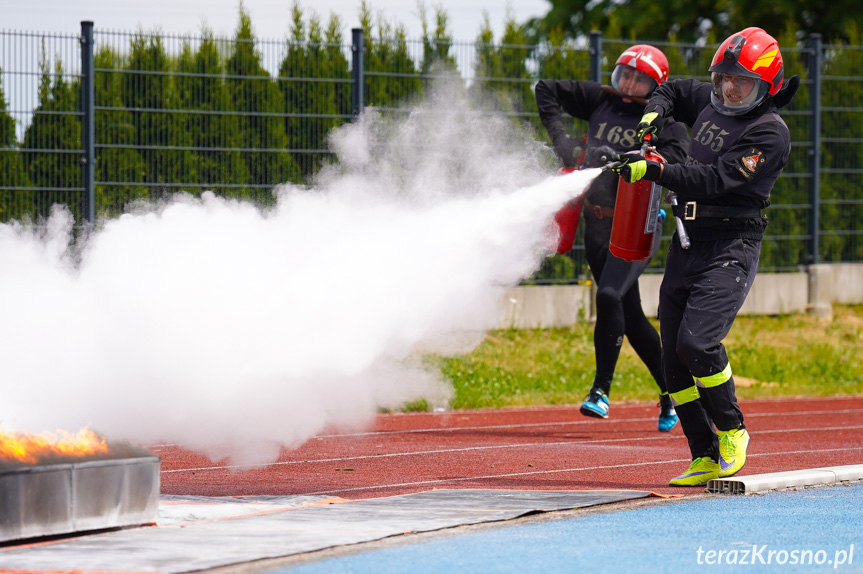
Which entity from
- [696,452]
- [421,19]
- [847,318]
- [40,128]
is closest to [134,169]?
[40,128]

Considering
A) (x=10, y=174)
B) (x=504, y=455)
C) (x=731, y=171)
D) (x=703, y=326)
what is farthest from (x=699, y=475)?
(x=10, y=174)

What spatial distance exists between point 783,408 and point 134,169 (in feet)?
23.4

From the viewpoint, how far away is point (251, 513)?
592 cm

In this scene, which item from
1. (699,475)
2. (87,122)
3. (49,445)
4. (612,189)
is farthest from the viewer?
(87,122)

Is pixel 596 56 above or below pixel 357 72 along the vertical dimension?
above

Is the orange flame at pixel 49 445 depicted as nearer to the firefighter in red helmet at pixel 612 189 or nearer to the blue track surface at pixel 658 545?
the blue track surface at pixel 658 545

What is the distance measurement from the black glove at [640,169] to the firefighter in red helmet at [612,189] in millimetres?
2495

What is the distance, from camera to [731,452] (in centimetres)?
699

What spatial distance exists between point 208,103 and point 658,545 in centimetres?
984

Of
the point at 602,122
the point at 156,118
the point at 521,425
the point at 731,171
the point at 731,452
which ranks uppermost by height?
the point at 156,118

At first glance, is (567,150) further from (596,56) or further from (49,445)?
(596,56)

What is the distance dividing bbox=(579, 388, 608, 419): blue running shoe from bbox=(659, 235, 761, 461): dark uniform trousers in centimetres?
233

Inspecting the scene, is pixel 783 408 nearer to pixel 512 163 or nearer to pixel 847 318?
pixel 512 163

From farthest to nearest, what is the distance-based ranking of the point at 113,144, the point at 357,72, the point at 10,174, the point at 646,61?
the point at 357,72 < the point at 113,144 < the point at 10,174 < the point at 646,61
